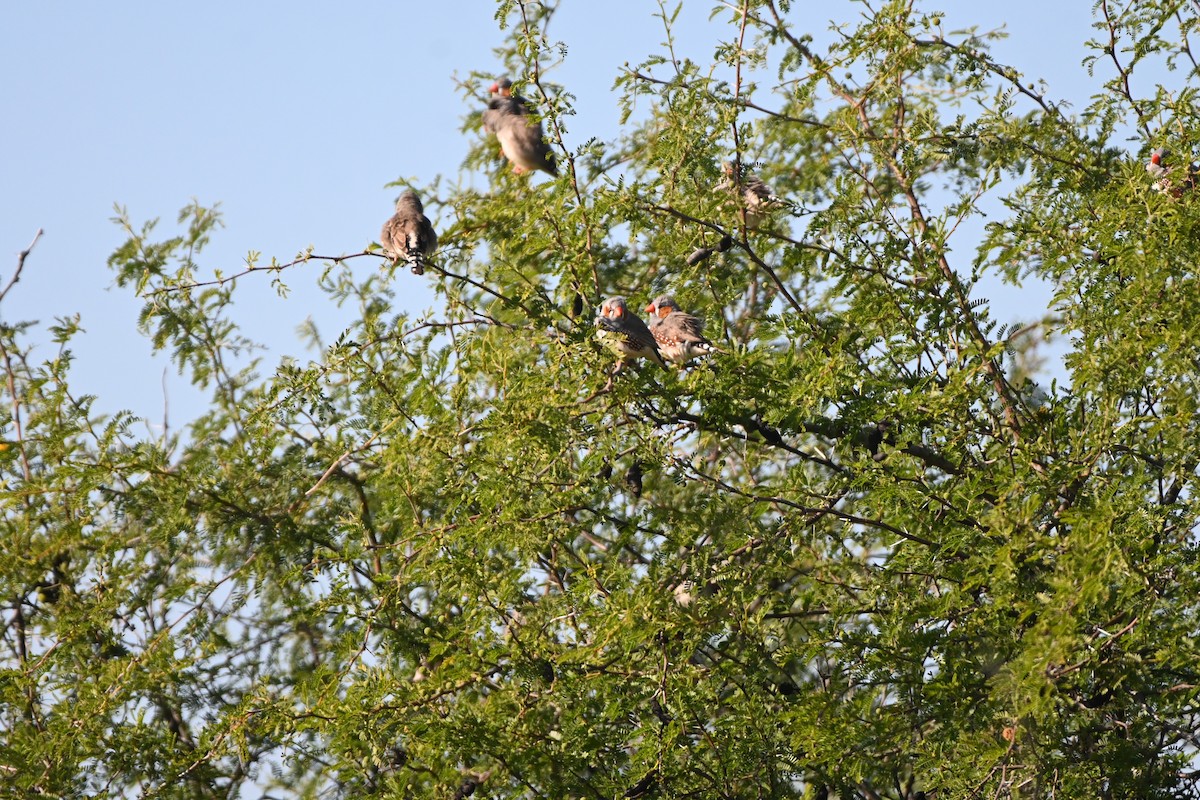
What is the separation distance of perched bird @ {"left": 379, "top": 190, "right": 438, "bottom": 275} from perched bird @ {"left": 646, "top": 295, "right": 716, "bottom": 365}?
1.38 metres

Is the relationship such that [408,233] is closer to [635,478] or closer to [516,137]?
[635,478]

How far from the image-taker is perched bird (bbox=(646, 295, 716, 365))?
759 centimetres

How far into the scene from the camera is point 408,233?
7941 millimetres

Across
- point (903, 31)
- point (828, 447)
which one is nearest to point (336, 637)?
point (828, 447)

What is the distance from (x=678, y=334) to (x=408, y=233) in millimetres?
1658

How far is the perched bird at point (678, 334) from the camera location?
7590mm

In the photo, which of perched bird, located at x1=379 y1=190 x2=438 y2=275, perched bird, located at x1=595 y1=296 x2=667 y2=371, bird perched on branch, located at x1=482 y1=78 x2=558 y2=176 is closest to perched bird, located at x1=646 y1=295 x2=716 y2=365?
perched bird, located at x1=595 y1=296 x2=667 y2=371

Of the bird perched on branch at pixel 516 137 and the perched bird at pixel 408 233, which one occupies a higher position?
the bird perched on branch at pixel 516 137

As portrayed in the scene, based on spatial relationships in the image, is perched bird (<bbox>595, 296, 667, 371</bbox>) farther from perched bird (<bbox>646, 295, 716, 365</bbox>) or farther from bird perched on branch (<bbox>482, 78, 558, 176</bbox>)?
bird perched on branch (<bbox>482, 78, 558, 176</bbox>)

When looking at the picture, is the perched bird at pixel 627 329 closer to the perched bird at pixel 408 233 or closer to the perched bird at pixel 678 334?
the perched bird at pixel 678 334

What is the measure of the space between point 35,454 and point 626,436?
453 centimetres

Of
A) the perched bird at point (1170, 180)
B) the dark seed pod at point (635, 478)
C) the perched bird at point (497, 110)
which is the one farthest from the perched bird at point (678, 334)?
the perched bird at point (497, 110)

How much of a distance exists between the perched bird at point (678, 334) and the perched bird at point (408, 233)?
4.53ft

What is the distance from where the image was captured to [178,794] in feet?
23.0
